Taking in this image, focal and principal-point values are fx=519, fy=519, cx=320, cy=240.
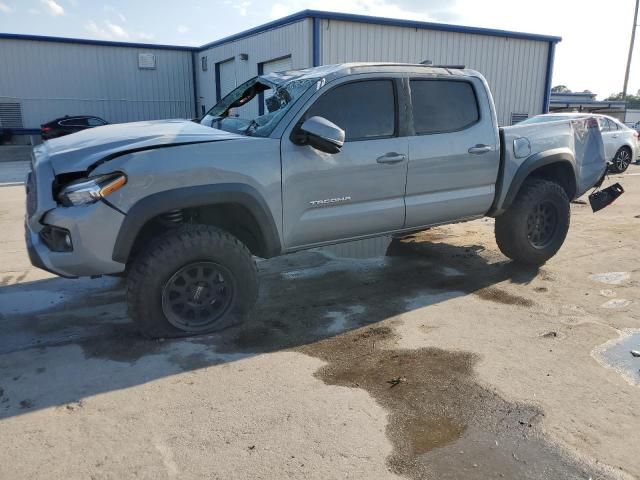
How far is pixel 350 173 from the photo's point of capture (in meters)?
4.14

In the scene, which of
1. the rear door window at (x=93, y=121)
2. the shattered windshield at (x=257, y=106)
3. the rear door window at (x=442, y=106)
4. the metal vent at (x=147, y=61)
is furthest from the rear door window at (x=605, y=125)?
the metal vent at (x=147, y=61)

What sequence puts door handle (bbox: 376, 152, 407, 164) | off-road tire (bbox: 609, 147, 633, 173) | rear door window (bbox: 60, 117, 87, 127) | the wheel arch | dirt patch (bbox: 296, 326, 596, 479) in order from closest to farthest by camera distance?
dirt patch (bbox: 296, 326, 596, 479) → door handle (bbox: 376, 152, 407, 164) → the wheel arch → off-road tire (bbox: 609, 147, 633, 173) → rear door window (bbox: 60, 117, 87, 127)

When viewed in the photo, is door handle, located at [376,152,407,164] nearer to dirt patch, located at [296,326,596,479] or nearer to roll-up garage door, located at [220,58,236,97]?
dirt patch, located at [296,326,596,479]

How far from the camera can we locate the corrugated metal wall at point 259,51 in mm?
14756

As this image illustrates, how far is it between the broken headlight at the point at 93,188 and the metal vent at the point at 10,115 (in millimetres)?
23915

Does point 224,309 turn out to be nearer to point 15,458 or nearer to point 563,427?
point 15,458

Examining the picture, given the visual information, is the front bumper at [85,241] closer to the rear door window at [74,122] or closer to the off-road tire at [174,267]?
the off-road tire at [174,267]

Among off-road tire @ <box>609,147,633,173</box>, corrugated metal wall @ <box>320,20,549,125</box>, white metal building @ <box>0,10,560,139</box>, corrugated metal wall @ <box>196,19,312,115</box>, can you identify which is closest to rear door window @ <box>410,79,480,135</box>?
white metal building @ <box>0,10,560,139</box>

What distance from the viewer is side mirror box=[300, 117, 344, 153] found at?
3709 mm

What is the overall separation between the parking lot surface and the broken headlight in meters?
1.09

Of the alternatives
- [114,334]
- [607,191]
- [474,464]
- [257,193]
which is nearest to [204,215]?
[257,193]

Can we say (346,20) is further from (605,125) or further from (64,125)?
(64,125)

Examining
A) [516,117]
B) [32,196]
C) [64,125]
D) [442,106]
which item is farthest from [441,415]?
[64,125]

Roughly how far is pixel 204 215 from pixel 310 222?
0.84 metres
